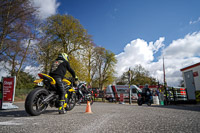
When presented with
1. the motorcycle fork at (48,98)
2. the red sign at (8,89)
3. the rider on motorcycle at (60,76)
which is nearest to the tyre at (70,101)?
the rider on motorcycle at (60,76)

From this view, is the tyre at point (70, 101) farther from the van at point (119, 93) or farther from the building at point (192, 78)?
the building at point (192, 78)

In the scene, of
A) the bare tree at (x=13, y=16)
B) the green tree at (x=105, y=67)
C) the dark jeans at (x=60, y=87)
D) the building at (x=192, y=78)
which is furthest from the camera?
the green tree at (x=105, y=67)

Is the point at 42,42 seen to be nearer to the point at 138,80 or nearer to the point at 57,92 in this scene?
the point at 57,92

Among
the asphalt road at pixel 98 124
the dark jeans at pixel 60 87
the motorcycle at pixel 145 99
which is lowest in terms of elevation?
the motorcycle at pixel 145 99

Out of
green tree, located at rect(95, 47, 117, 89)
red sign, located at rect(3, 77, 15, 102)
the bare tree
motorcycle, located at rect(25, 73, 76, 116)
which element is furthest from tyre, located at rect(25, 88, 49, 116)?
green tree, located at rect(95, 47, 117, 89)

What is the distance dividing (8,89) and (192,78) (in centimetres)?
1794

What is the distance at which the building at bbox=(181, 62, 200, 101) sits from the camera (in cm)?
1547

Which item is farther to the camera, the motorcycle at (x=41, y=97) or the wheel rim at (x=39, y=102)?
the wheel rim at (x=39, y=102)

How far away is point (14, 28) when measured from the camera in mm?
10867

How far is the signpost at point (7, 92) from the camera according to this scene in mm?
6868

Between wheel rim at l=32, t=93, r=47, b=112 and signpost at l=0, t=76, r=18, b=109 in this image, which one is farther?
signpost at l=0, t=76, r=18, b=109

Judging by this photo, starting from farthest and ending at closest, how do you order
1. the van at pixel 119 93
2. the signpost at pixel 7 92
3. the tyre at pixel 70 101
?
the van at pixel 119 93 < the signpost at pixel 7 92 < the tyre at pixel 70 101

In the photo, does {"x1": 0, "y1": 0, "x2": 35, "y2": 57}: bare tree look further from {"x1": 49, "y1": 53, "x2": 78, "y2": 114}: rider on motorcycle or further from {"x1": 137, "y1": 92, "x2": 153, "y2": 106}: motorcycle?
{"x1": 137, "y1": 92, "x2": 153, "y2": 106}: motorcycle

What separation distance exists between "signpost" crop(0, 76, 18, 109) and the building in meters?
17.1
